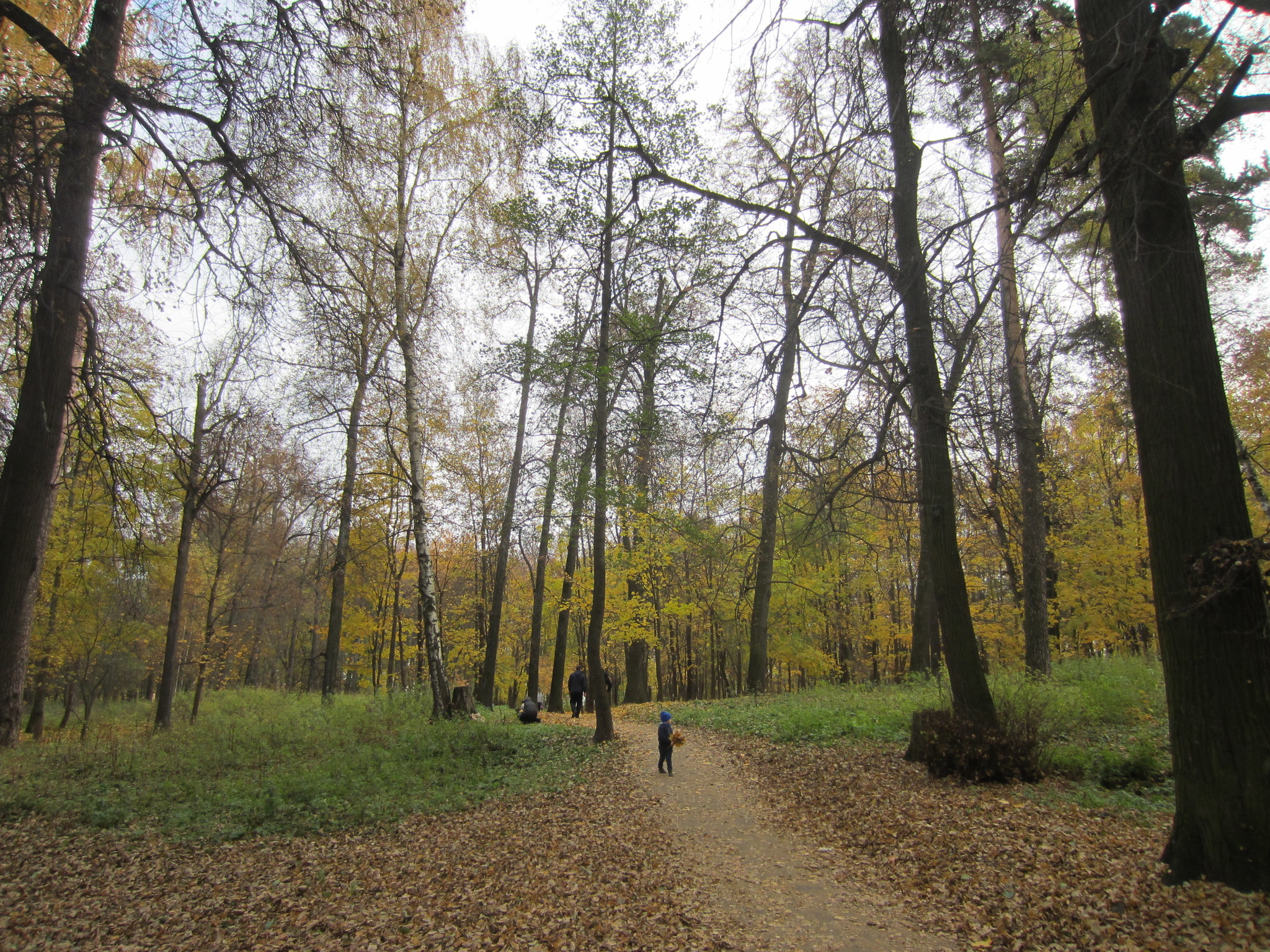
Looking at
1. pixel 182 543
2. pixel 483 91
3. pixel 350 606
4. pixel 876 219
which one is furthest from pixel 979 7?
pixel 350 606

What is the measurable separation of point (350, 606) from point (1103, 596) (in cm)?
2557

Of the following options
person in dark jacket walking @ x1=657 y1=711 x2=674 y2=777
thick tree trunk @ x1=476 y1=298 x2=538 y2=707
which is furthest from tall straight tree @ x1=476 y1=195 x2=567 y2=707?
person in dark jacket walking @ x1=657 y1=711 x2=674 y2=777

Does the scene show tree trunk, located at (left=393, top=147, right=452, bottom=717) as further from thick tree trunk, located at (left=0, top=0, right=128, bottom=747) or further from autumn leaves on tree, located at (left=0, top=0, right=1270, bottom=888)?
thick tree trunk, located at (left=0, top=0, right=128, bottom=747)

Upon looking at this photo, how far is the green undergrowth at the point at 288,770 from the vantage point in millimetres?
6465

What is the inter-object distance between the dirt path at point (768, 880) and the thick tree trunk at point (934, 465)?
8.96 feet

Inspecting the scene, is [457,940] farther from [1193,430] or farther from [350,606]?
[350,606]

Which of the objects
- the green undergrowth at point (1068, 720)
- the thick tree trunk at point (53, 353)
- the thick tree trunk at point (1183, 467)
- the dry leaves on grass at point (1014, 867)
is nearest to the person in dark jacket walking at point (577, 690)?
the green undergrowth at point (1068, 720)

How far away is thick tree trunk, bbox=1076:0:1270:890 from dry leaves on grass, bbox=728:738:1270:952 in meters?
0.39

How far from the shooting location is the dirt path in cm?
411

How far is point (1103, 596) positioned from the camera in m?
16.7

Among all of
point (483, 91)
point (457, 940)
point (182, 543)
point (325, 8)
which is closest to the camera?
point (457, 940)

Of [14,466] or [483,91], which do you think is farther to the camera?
[483,91]

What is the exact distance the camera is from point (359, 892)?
4996 millimetres

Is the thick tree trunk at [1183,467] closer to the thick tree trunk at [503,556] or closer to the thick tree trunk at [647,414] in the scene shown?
the thick tree trunk at [647,414]
